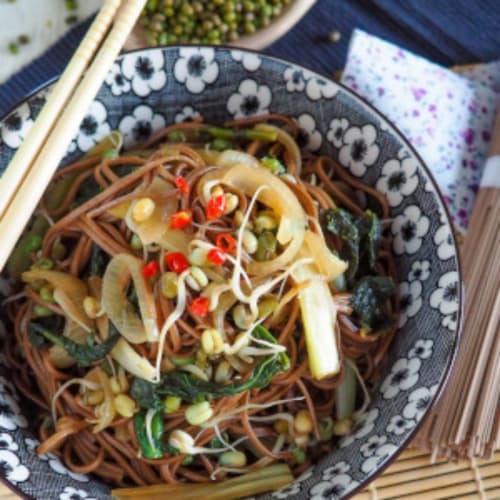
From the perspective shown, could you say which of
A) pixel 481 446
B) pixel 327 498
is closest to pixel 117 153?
pixel 327 498

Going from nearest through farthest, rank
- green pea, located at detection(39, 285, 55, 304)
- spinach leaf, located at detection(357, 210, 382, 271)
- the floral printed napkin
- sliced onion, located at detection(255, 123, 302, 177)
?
green pea, located at detection(39, 285, 55, 304) → spinach leaf, located at detection(357, 210, 382, 271) → sliced onion, located at detection(255, 123, 302, 177) → the floral printed napkin

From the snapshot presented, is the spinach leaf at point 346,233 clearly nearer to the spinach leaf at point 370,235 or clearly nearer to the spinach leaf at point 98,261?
the spinach leaf at point 370,235

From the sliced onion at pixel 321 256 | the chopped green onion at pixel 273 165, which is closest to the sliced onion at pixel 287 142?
the chopped green onion at pixel 273 165

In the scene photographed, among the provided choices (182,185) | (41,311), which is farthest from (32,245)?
(182,185)

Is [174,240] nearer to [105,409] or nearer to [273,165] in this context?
[273,165]

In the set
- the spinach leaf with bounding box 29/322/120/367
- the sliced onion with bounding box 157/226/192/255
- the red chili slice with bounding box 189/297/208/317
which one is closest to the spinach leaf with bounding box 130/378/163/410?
the spinach leaf with bounding box 29/322/120/367

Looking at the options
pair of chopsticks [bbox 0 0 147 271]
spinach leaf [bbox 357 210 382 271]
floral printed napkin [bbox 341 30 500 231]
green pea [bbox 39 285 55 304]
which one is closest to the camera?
pair of chopsticks [bbox 0 0 147 271]

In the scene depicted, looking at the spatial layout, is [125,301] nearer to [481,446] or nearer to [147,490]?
[147,490]

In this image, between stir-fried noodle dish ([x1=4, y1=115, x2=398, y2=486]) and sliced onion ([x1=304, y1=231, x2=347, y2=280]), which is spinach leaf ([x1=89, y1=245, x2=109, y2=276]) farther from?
sliced onion ([x1=304, y1=231, x2=347, y2=280])
